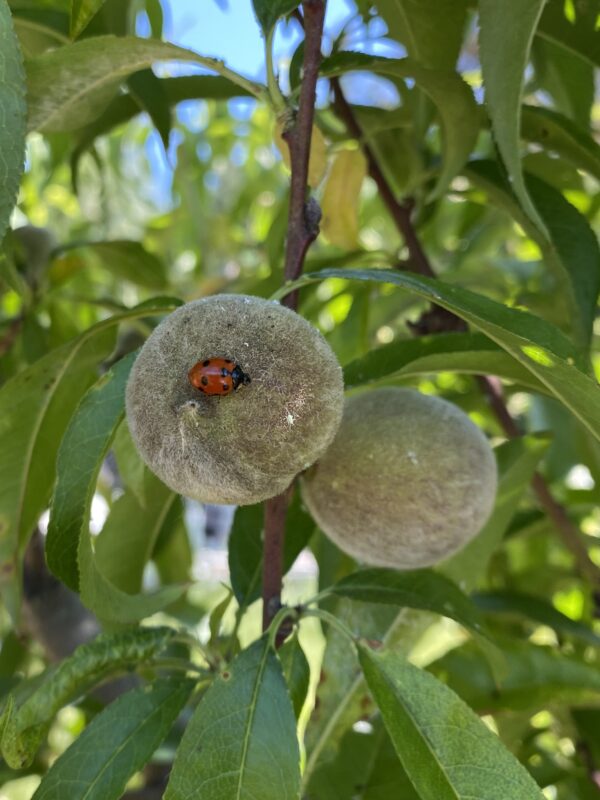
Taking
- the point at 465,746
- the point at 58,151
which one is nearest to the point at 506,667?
the point at 465,746

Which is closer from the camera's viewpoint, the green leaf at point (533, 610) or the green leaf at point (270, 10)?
the green leaf at point (270, 10)

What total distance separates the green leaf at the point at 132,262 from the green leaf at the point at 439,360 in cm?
93

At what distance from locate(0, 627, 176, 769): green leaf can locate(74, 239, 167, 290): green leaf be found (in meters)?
1.06

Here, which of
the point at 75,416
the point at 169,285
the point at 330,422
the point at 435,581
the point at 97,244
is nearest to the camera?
the point at 330,422

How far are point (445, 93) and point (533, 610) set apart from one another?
3.51 feet

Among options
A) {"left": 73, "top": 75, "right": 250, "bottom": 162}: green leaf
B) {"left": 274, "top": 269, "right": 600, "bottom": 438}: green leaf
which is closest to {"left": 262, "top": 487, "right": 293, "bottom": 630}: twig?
{"left": 274, "top": 269, "right": 600, "bottom": 438}: green leaf

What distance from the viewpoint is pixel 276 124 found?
1.20 meters

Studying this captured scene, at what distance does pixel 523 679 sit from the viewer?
5.16 ft

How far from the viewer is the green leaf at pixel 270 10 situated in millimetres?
1106

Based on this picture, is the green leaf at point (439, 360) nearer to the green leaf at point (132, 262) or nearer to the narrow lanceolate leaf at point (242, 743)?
the narrow lanceolate leaf at point (242, 743)

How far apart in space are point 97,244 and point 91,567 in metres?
1.09

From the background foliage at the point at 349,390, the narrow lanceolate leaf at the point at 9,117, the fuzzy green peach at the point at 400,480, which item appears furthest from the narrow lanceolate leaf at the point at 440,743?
the narrow lanceolate leaf at the point at 9,117

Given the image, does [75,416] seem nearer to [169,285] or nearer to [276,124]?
[276,124]

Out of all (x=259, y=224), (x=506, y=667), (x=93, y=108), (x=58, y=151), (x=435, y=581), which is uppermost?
(x=93, y=108)
